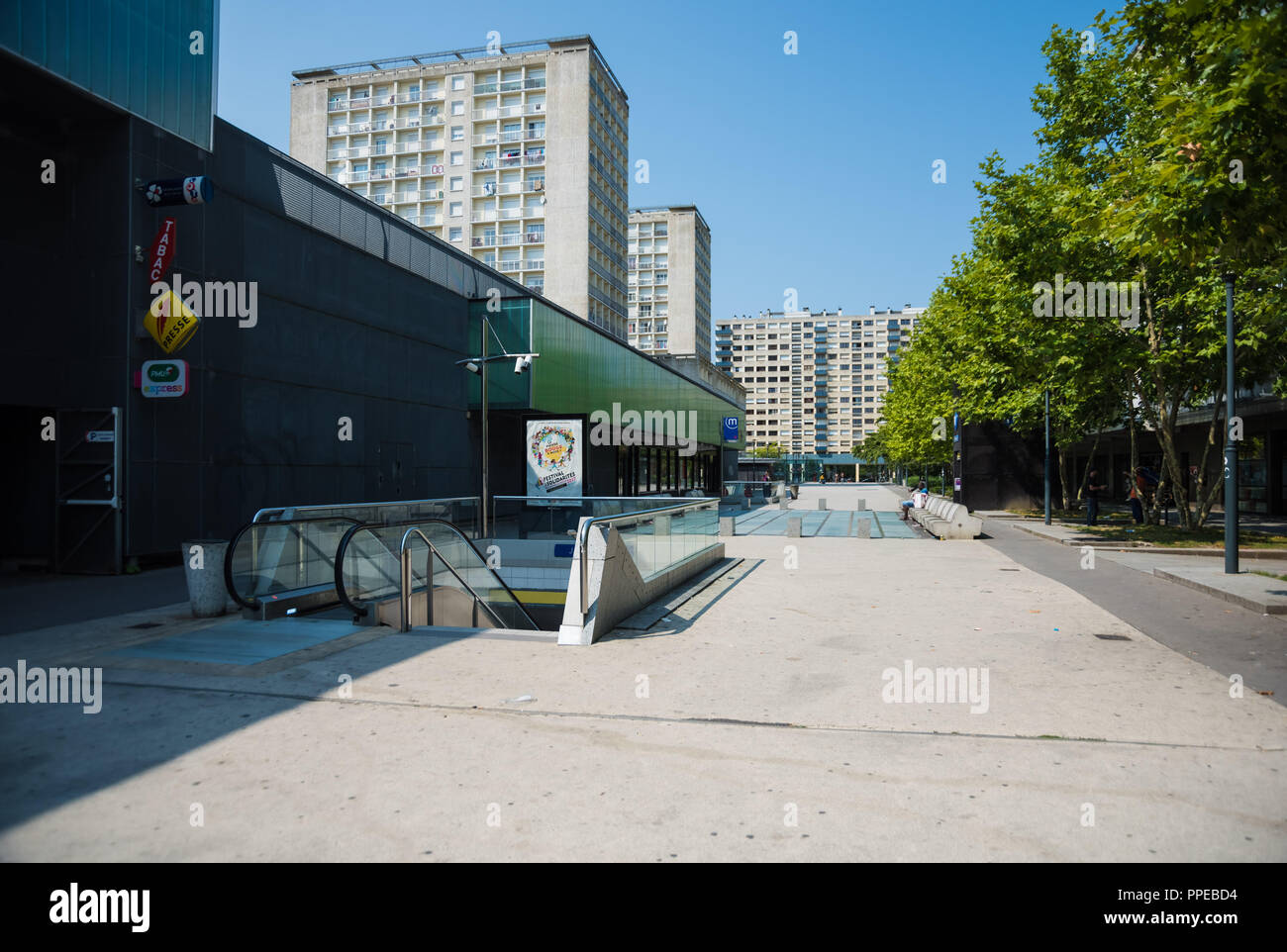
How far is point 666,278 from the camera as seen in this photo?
10231cm

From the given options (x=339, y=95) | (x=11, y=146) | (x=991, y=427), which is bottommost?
(x=991, y=427)

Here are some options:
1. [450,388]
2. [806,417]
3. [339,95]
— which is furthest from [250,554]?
[806,417]

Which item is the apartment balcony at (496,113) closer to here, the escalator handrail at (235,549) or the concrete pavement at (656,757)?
the escalator handrail at (235,549)

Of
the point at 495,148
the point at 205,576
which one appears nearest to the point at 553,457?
the point at 205,576

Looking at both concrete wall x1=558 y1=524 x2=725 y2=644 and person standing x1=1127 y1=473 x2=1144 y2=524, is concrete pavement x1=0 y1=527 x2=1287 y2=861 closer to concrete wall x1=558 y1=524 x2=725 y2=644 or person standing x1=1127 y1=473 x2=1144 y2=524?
concrete wall x1=558 y1=524 x2=725 y2=644

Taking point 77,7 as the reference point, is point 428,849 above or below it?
below

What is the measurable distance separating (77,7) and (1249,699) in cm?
1763

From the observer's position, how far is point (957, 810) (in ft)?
12.8

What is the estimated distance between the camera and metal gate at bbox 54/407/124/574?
1391cm

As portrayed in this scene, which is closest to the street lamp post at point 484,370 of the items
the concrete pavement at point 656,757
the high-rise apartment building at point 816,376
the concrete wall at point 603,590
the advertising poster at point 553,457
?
the advertising poster at point 553,457

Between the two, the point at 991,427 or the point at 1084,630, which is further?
the point at 991,427

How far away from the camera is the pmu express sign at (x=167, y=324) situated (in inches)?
560

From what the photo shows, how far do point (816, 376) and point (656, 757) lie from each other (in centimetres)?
17448

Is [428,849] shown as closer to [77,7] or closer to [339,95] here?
[77,7]
